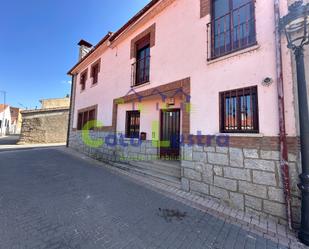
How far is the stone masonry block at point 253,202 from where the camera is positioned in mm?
3328

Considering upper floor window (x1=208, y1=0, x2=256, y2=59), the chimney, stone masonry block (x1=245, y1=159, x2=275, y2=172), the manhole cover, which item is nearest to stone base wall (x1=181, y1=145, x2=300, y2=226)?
stone masonry block (x1=245, y1=159, x2=275, y2=172)

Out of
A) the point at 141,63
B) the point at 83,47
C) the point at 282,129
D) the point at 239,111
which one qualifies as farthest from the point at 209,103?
the point at 83,47

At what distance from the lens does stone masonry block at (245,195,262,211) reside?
333 cm

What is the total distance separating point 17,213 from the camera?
10.5ft

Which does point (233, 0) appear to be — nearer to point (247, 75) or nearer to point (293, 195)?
point (247, 75)

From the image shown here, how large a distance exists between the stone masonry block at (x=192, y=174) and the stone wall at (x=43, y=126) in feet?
60.4

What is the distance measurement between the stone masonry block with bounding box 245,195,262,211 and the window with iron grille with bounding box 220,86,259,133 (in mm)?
1394

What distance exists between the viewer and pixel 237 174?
3.64 meters

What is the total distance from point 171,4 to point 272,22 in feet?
11.6

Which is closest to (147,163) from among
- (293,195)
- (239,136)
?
(239,136)

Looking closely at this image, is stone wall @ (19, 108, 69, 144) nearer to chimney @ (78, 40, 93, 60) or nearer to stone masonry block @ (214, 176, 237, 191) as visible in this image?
chimney @ (78, 40, 93, 60)

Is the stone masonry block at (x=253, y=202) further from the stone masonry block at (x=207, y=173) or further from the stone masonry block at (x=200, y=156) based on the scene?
the stone masonry block at (x=200, y=156)

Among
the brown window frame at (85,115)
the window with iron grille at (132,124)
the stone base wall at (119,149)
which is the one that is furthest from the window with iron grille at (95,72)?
the window with iron grille at (132,124)

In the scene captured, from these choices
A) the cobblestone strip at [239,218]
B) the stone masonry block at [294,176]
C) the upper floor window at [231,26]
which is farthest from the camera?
the upper floor window at [231,26]
